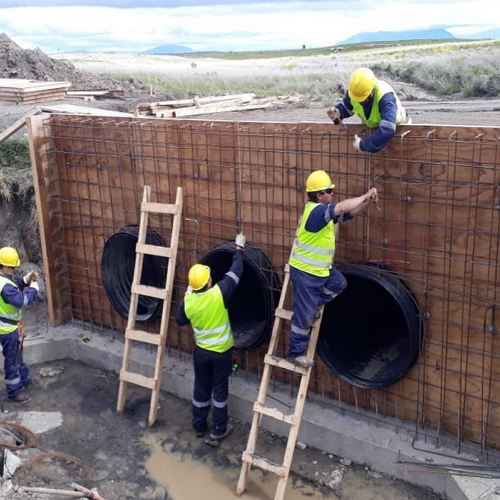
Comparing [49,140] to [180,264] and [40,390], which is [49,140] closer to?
[180,264]

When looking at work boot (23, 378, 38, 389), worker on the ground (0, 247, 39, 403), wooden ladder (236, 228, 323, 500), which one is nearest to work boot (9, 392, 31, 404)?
worker on the ground (0, 247, 39, 403)

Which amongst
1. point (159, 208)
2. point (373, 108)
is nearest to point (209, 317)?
point (159, 208)

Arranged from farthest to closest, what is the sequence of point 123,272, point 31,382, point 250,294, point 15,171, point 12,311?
point 15,171
point 123,272
point 250,294
point 31,382
point 12,311

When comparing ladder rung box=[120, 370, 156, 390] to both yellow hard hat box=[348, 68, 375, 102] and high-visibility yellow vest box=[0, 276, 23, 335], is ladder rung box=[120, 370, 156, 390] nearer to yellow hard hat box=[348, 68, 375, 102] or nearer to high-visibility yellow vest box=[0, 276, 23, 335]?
high-visibility yellow vest box=[0, 276, 23, 335]

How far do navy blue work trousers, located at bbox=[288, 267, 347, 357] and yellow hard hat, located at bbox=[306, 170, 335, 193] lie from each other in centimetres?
75

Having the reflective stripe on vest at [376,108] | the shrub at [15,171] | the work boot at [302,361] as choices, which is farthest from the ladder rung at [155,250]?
the shrub at [15,171]

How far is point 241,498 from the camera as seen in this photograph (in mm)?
5309

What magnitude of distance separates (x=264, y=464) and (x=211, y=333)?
130cm

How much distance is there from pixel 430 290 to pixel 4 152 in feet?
28.1

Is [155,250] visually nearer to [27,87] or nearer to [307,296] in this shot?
[307,296]

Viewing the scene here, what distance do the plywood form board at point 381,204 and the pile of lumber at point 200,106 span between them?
3.35m

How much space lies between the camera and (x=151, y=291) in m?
6.66

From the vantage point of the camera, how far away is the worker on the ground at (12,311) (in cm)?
659

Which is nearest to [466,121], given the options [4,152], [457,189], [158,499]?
[457,189]
